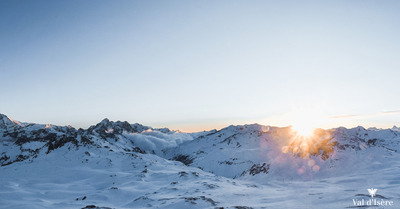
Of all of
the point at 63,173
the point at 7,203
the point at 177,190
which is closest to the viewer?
the point at 7,203

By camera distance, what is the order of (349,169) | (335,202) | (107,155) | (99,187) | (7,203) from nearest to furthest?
(335,202)
(7,203)
(99,187)
(349,169)
(107,155)

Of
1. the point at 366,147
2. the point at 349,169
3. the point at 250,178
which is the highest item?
the point at 366,147

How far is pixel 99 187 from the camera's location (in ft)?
320

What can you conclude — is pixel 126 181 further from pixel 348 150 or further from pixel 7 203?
pixel 348 150

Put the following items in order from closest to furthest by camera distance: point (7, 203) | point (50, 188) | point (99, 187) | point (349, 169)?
point (7, 203)
point (50, 188)
point (99, 187)
point (349, 169)

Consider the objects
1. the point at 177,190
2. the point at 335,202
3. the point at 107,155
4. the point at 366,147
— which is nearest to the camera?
the point at 335,202

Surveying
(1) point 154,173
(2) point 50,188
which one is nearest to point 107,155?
(1) point 154,173

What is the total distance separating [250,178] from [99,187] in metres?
70.8

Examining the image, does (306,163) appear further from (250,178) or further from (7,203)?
(7,203)

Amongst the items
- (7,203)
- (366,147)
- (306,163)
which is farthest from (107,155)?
(366,147)

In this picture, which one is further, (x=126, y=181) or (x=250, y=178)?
(x=250, y=178)

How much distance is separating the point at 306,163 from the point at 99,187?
93.3 m

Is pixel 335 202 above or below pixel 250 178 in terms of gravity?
above

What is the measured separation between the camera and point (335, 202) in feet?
153
